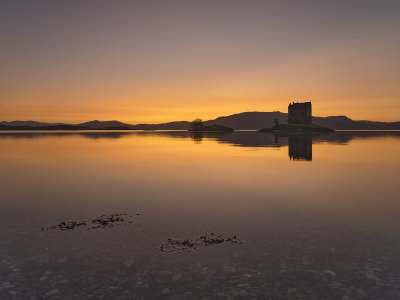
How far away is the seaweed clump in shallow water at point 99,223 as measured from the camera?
44.2ft

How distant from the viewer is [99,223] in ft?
46.2

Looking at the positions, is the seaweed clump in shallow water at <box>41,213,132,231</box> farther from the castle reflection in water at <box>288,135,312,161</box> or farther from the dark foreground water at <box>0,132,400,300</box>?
the castle reflection in water at <box>288,135,312,161</box>

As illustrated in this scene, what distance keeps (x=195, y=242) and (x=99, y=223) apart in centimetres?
539

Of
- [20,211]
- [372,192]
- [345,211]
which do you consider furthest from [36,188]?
[372,192]

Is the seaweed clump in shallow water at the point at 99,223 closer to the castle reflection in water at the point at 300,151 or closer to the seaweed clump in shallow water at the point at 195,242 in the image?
the seaweed clump in shallow water at the point at 195,242

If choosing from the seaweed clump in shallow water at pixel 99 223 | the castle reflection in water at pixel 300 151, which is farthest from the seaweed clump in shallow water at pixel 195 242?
the castle reflection in water at pixel 300 151

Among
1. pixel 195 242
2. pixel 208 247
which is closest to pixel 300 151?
pixel 195 242

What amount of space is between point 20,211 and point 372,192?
23.4 metres

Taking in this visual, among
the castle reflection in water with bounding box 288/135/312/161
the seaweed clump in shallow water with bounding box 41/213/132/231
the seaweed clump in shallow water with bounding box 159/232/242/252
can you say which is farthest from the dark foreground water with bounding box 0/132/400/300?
the castle reflection in water with bounding box 288/135/312/161

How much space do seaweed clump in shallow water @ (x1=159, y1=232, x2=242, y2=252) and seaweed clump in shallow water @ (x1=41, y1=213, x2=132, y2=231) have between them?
364 centimetres

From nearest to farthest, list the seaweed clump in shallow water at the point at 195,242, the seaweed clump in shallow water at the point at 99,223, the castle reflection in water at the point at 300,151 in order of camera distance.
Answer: the seaweed clump in shallow water at the point at 195,242 → the seaweed clump in shallow water at the point at 99,223 → the castle reflection in water at the point at 300,151

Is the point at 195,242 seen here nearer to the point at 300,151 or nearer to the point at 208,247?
the point at 208,247

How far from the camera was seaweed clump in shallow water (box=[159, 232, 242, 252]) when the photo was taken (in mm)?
11172

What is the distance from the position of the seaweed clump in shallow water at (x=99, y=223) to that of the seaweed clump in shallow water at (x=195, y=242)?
3636 mm
